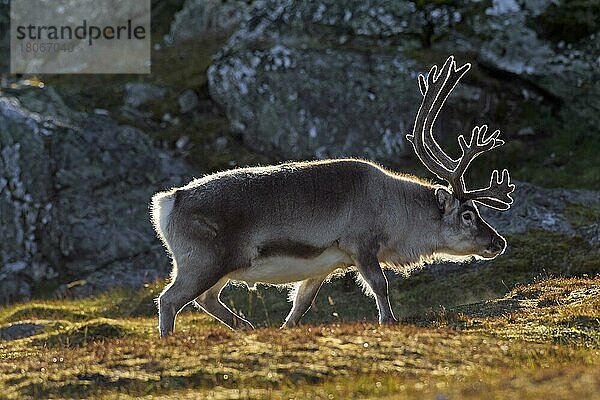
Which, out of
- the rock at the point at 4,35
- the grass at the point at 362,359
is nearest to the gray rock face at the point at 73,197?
the grass at the point at 362,359

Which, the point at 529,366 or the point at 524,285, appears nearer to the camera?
the point at 529,366

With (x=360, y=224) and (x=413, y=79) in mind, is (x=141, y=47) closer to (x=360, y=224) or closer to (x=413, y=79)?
(x=413, y=79)

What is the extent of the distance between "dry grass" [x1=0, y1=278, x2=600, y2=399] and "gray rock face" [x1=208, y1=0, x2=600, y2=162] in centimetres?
1616

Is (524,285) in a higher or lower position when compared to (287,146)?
lower

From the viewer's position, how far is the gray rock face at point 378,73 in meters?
29.7

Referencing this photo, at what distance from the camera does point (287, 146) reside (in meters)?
30.0

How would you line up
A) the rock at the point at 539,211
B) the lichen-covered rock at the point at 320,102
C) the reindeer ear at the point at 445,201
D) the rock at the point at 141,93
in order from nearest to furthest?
the reindeer ear at the point at 445,201 < the rock at the point at 539,211 < the lichen-covered rock at the point at 320,102 < the rock at the point at 141,93

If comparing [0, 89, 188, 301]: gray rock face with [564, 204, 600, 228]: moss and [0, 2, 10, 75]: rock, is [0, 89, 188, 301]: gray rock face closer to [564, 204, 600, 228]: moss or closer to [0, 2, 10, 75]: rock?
[564, 204, 600, 228]: moss

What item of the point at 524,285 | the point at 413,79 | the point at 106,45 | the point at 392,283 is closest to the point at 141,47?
the point at 106,45

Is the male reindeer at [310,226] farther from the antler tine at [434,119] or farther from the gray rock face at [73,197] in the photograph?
the gray rock face at [73,197]

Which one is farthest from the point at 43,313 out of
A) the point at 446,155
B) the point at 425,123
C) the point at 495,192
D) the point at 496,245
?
the point at 495,192

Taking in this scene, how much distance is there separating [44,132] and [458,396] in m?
22.6

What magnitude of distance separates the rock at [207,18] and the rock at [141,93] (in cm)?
526

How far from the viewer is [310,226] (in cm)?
1439
